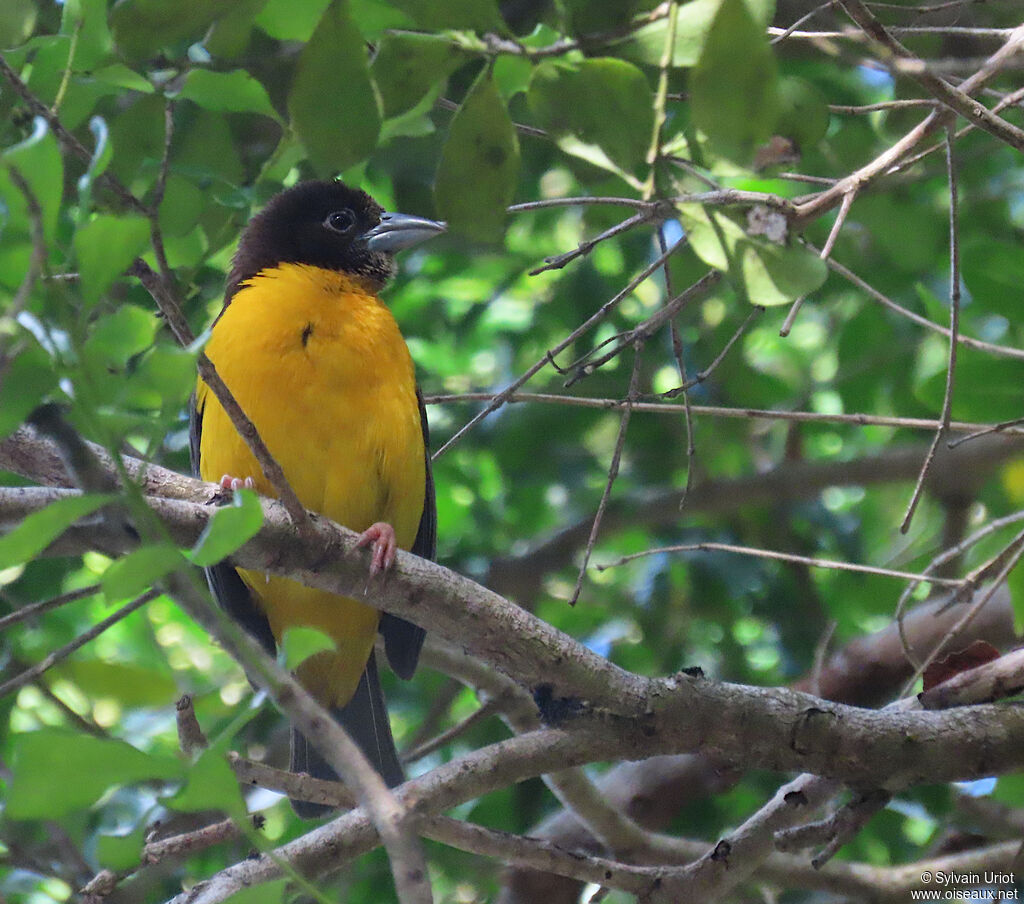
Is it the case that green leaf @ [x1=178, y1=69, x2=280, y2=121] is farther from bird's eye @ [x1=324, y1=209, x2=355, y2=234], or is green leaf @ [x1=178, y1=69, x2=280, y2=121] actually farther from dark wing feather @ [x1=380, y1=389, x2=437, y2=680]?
bird's eye @ [x1=324, y1=209, x2=355, y2=234]

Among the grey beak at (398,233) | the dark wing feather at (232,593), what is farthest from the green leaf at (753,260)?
the grey beak at (398,233)

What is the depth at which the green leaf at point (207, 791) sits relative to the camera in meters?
1.27

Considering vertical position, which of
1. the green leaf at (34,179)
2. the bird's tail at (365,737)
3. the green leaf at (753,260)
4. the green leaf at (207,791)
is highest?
the green leaf at (34,179)

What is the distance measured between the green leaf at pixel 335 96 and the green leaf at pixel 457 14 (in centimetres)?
9

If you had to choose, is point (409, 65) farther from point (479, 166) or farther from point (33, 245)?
point (33, 245)

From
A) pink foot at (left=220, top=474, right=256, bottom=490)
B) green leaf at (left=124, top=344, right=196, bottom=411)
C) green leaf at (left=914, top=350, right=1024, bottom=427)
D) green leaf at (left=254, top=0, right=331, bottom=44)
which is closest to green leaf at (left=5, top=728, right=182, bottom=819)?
green leaf at (left=124, top=344, right=196, bottom=411)

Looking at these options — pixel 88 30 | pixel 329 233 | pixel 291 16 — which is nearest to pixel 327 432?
pixel 329 233

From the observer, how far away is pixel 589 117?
5.08 feet

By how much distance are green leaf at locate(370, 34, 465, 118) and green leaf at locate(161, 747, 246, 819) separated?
0.92 meters

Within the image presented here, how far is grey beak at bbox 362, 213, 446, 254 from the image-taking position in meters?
3.97

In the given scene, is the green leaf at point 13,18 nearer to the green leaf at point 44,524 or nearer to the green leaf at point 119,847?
the green leaf at point 44,524

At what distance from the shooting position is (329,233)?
162 inches

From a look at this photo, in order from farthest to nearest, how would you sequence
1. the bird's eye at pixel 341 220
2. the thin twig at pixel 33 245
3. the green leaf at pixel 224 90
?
the bird's eye at pixel 341 220 → the green leaf at pixel 224 90 → the thin twig at pixel 33 245

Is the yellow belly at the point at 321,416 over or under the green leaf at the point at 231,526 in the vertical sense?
under
